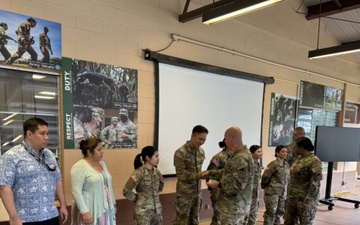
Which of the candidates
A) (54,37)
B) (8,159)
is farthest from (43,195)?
(54,37)

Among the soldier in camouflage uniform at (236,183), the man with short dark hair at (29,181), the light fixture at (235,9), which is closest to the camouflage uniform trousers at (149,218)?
the soldier in camouflage uniform at (236,183)

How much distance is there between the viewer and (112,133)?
3.83 meters

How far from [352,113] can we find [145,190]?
8146 mm

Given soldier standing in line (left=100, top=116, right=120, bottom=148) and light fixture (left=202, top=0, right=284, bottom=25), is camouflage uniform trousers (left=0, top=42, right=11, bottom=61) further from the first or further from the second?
light fixture (left=202, top=0, right=284, bottom=25)

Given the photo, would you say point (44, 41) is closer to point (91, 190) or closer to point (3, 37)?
point (3, 37)

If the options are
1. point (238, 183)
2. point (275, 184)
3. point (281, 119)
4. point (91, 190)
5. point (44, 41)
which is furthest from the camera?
point (281, 119)

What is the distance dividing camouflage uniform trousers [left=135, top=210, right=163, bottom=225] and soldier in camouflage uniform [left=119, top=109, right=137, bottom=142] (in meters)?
1.24

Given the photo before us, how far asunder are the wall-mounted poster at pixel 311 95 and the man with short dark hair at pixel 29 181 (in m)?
6.19

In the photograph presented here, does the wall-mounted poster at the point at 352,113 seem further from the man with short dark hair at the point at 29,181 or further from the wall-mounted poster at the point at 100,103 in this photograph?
the man with short dark hair at the point at 29,181

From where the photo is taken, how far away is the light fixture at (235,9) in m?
3.09

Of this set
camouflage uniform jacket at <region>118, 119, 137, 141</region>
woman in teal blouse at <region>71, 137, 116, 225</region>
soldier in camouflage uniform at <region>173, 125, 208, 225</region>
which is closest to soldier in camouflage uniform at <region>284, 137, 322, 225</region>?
soldier in camouflage uniform at <region>173, 125, 208, 225</region>

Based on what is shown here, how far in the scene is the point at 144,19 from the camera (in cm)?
410

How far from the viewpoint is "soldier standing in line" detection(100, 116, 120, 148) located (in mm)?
3770

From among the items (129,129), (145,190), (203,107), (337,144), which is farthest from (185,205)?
(337,144)
